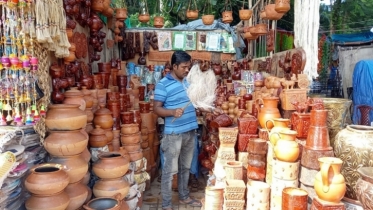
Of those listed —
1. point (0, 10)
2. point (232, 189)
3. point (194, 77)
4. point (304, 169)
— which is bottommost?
point (232, 189)

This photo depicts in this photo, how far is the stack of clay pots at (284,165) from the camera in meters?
1.70

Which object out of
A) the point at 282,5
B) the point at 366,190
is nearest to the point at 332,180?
the point at 366,190

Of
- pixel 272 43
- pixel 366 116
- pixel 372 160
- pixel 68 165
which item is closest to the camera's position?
pixel 372 160

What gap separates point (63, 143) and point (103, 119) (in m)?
0.75

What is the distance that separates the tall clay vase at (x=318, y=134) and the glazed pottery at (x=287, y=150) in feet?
0.26

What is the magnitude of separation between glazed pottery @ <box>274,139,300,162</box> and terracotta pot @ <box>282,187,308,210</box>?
0.18 m

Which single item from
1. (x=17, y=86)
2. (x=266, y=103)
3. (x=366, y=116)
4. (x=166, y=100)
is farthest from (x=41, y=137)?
(x=366, y=116)

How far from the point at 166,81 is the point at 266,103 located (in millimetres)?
957

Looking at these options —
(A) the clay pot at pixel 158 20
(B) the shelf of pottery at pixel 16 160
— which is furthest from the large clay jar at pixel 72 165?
(A) the clay pot at pixel 158 20

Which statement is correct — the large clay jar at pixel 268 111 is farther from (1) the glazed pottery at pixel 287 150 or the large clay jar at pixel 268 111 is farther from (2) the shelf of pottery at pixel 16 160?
(2) the shelf of pottery at pixel 16 160

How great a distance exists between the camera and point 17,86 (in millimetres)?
1812

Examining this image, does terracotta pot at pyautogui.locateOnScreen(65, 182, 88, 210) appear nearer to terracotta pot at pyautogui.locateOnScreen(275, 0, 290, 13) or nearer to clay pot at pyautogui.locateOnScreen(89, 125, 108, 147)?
clay pot at pyautogui.locateOnScreen(89, 125, 108, 147)

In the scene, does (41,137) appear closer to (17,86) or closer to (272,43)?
(17,86)

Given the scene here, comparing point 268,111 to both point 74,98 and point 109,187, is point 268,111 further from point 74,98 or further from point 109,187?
point 74,98
